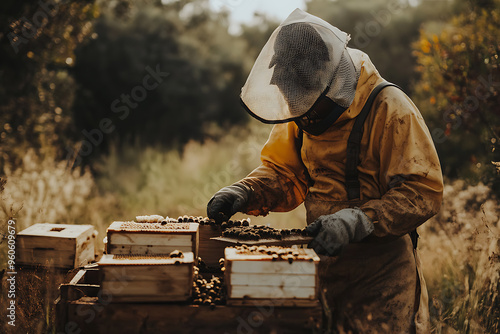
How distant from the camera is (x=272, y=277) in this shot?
227 centimetres

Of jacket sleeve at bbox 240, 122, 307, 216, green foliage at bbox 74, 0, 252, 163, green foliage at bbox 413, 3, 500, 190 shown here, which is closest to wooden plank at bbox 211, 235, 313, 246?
jacket sleeve at bbox 240, 122, 307, 216

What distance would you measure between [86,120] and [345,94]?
12277mm

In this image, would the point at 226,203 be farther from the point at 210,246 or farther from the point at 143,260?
the point at 143,260

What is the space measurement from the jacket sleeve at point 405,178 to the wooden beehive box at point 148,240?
0.97m

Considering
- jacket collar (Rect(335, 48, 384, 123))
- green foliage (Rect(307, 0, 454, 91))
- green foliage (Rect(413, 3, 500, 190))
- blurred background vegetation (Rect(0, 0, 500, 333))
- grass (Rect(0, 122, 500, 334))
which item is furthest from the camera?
green foliage (Rect(307, 0, 454, 91))

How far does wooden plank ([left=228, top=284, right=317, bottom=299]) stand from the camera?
2279mm

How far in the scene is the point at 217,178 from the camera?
10.4 metres

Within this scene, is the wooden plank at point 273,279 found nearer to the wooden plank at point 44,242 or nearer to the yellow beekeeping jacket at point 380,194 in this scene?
the yellow beekeeping jacket at point 380,194

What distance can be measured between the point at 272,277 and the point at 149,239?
79cm

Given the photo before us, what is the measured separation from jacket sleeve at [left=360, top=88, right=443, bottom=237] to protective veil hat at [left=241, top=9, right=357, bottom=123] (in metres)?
0.31

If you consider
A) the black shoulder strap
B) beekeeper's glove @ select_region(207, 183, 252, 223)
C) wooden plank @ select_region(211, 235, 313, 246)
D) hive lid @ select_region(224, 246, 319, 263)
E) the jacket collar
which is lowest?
hive lid @ select_region(224, 246, 319, 263)

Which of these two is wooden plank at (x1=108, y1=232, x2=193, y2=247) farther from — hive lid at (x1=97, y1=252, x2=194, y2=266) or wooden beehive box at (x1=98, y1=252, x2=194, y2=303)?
wooden beehive box at (x1=98, y1=252, x2=194, y2=303)

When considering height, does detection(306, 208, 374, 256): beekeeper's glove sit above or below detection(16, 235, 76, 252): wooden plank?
above

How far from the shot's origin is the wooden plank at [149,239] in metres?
2.69
